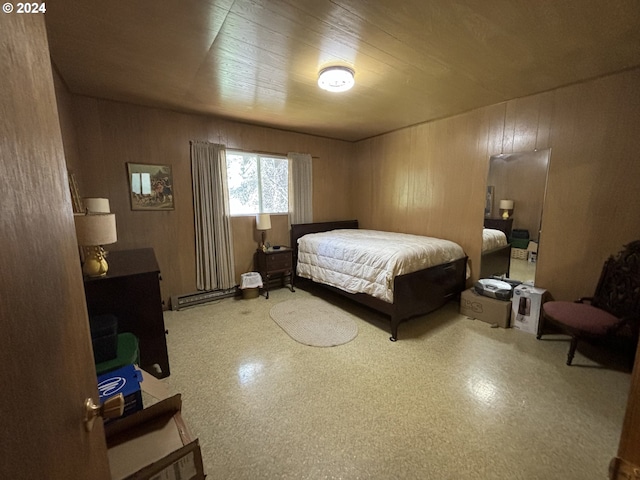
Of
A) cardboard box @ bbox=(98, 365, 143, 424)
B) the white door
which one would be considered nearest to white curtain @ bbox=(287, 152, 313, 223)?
cardboard box @ bbox=(98, 365, 143, 424)

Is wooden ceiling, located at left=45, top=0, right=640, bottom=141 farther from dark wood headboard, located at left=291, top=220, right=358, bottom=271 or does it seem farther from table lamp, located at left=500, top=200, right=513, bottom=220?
dark wood headboard, located at left=291, top=220, right=358, bottom=271

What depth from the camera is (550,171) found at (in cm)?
A: 284

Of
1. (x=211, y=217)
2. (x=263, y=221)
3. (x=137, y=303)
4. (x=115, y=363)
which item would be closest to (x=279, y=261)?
(x=263, y=221)

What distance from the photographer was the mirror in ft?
9.82

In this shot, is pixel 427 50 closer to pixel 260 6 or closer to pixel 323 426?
pixel 260 6

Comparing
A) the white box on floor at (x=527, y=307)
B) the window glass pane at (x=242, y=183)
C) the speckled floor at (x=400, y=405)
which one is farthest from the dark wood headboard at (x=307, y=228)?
the white box on floor at (x=527, y=307)

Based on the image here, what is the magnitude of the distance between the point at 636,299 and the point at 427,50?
2.70 meters

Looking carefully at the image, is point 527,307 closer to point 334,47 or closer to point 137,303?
point 334,47

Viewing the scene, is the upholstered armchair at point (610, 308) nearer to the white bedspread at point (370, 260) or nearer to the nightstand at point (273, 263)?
the white bedspread at point (370, 260)

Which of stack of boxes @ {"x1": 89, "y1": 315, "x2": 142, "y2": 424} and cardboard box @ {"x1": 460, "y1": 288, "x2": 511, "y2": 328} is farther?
cardboard box @ {"x1": 460, "y1": 288, "x2": 511, "y2": 328}

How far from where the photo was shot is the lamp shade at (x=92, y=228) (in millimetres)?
1784

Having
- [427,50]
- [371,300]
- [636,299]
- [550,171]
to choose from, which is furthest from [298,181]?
[636,299]

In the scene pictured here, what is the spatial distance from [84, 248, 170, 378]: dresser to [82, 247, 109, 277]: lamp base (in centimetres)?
6

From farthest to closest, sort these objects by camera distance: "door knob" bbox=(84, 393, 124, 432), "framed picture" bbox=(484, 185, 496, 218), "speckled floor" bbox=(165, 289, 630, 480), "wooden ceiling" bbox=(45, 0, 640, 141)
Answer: "framed picture" bbox=(484, 185, 496, 218) → "wooden ceiling" bbox=(45, 0, 640, 141) → "speckled floor" bbox=(165, 289, 630, 480) → "door knob" bbox=(84, 393, 124, 432)
